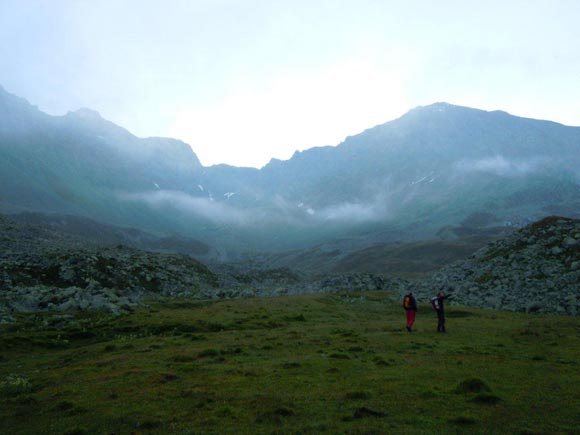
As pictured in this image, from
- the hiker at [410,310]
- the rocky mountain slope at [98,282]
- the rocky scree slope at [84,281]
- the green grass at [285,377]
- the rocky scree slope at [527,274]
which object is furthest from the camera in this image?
the rocky scree slope at [527,274]

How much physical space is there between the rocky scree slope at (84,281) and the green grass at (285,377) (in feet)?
21.1

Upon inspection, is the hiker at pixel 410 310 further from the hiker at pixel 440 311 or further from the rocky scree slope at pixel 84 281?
the rocky scree slope at pixel 84 281

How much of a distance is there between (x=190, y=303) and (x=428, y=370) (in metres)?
39.0

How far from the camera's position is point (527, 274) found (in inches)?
2188

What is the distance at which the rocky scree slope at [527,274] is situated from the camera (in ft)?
155

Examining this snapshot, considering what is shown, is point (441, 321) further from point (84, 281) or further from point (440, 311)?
point (84, 281)

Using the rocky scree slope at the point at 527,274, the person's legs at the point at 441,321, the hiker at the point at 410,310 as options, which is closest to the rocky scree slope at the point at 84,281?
the hiker at the point at 410,310

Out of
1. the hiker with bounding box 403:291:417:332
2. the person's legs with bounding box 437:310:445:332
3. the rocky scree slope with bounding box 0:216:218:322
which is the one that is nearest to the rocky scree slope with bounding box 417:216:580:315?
the person's legs with bounding box 437:310:445:332

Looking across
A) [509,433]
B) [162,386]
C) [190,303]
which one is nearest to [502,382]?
[509,433]

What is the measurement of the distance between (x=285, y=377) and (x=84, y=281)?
51091 mm

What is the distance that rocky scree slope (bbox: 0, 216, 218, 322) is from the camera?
4328cm

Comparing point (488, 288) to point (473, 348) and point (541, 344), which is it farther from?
point (473, 348)

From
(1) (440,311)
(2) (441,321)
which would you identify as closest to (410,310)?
(1) (440,311)

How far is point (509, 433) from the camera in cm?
1275
